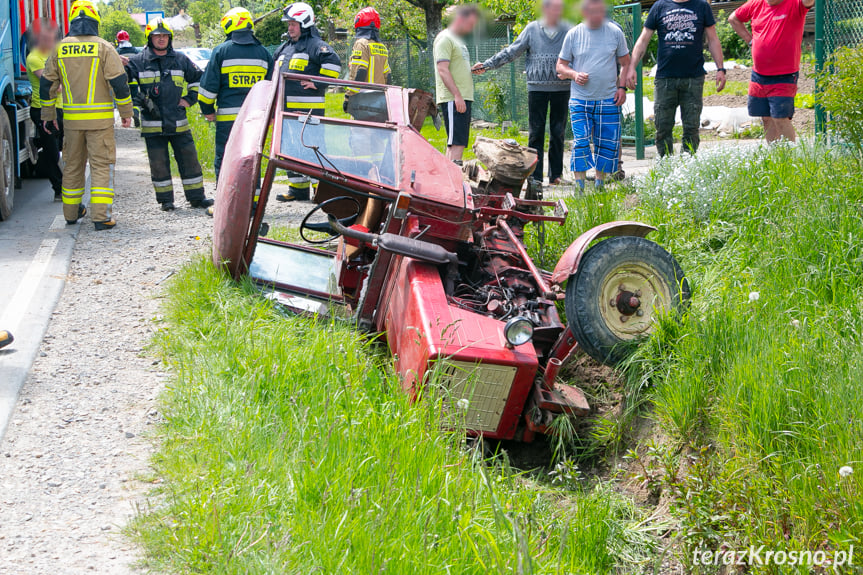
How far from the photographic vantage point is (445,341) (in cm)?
404

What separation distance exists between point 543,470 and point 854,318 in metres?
1.78

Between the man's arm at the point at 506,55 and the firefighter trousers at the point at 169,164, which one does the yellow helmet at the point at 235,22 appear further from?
the man's arm at the point at 506,55

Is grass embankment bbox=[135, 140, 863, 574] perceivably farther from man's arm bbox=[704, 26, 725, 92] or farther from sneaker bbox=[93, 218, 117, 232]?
Answer: sneaker bbox=[93, 218, 117, 232]

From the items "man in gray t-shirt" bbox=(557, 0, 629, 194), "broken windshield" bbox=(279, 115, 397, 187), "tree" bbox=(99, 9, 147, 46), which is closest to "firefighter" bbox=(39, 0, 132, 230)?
"broken windshield" bbox=(279, 115, 397, 187)

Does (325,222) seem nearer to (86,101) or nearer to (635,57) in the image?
(635,57)

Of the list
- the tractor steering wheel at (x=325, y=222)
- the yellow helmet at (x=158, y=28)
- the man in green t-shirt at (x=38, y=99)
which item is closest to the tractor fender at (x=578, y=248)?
the tractor steering wheel at (x=325, y=222)

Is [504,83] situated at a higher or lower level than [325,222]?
higher

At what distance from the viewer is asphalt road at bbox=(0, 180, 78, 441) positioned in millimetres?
5090

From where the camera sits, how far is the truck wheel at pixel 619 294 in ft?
14.6

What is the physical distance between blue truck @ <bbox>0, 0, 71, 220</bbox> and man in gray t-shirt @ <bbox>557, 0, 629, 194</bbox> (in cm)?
623

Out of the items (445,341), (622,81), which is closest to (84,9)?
(622,81)

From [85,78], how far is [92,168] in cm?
92

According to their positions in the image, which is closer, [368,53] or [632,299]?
[632,299]
